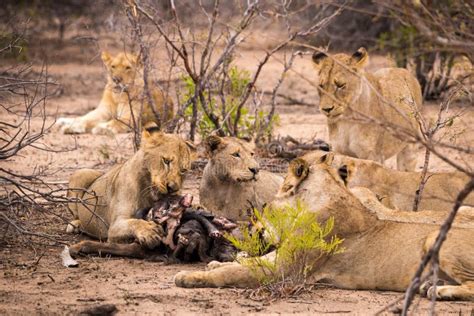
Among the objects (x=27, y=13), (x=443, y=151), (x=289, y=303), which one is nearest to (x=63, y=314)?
(x=289, y=303)

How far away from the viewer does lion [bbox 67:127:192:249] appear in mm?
6602

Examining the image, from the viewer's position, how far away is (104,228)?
716cm

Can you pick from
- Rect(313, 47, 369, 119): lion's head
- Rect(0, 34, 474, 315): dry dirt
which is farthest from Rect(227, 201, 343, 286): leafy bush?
Rect(313, 47, 369, 119): lion's head

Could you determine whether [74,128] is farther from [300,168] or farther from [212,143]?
[300,168]

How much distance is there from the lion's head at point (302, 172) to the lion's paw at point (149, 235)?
3.25ft

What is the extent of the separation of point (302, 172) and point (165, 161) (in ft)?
4.02

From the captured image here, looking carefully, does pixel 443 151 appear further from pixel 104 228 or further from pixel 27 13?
pixel 27 13

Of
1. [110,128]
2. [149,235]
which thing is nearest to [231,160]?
[149,235]

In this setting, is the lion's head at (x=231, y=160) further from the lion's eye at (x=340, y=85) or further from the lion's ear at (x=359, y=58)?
the lion's ear at (x=359, y=58)

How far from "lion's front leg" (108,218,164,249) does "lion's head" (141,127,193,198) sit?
247 mm

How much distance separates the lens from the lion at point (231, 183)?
7078mm

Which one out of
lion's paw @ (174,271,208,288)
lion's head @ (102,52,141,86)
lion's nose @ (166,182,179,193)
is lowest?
lion's paw @ (174,271,208,288)

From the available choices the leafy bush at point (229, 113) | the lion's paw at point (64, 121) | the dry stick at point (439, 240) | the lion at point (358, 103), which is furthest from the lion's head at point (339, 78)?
the lion's paw at point (64, 121)

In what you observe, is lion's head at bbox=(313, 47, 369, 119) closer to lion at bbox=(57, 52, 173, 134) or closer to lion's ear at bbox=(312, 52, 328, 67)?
lion's ear at bbox=(312, 52, 328, 67)
